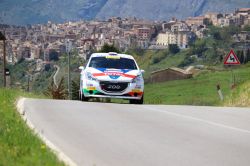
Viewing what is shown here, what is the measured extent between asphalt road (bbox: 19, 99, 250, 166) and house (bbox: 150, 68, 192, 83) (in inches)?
3258

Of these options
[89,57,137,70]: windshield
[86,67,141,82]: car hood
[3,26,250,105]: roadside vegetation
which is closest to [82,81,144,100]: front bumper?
[86,67,141,82]: car hood

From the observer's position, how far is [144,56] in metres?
151

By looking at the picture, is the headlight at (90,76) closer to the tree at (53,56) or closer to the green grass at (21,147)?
the green grass at (21,147)

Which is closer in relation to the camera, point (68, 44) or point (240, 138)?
point (240, 138)

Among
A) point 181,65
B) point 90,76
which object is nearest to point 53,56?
point 181,65

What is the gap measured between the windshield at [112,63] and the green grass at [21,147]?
1078 centimetres

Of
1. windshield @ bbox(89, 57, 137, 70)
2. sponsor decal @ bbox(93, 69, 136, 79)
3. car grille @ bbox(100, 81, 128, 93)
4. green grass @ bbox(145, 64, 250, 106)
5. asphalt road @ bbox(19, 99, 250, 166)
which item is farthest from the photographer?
green grass @ bbox(145, 64, 250, 106)

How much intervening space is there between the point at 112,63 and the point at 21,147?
14.3 meters

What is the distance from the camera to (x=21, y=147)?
380 inches

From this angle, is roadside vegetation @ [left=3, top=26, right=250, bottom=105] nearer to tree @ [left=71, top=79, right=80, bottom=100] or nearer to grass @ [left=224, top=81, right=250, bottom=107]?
tree @ [left=71, top=79, right=80, bottom=100]

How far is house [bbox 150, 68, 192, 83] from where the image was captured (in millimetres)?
101562

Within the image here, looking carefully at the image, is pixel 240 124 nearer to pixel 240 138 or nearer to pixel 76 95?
pixel 240 138

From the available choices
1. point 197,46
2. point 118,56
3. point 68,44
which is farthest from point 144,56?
point 118,56

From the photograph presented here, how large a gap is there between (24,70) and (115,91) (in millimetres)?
128007
